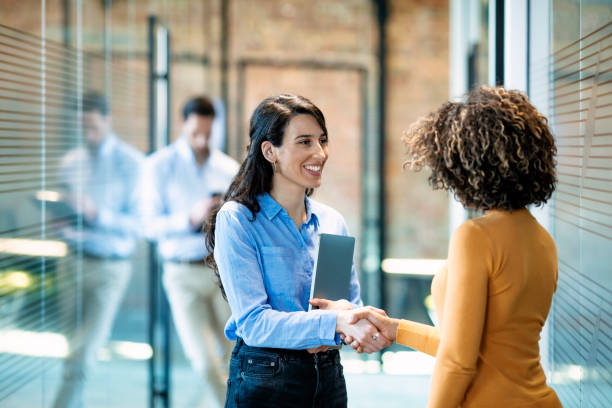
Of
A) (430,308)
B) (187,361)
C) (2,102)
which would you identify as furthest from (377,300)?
(2,102)

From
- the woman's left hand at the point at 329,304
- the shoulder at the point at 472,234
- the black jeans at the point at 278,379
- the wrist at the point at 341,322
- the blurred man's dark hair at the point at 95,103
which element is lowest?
the black jeans at the point at 278,379

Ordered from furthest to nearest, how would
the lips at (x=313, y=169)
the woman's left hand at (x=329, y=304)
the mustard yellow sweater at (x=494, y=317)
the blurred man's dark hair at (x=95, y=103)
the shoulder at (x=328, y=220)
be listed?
the blurred man's dark hair at (x=95, y=103) < the shoulder at (x=328, y=220) < the lips at (x=313, y=169) < the woman's left hand at (x=329, y=304) < the mustard yellow sweater at (x=494, y=317)

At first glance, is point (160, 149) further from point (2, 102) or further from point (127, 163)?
point (2, 102)

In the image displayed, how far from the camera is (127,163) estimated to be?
3469 mm

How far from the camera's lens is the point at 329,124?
4.42 meters

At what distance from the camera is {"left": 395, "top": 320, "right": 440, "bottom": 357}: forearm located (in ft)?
5.14

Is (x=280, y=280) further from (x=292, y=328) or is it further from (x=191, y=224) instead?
(x=191, y=224)

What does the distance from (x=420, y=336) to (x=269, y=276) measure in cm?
43

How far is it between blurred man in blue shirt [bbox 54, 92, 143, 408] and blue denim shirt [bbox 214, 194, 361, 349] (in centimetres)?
116

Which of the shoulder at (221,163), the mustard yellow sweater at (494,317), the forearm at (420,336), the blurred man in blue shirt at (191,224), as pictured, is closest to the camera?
the mustard yellow sweater at (494,317)

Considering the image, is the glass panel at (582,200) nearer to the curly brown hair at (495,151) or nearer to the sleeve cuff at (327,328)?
the curly brown hair at (495,151)

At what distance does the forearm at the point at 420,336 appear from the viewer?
157 cm

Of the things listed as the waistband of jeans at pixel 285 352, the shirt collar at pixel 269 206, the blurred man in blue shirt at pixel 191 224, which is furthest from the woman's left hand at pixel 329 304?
the blurred man in blue shirt at pixel 191 224

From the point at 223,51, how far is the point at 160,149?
1.18 metres
